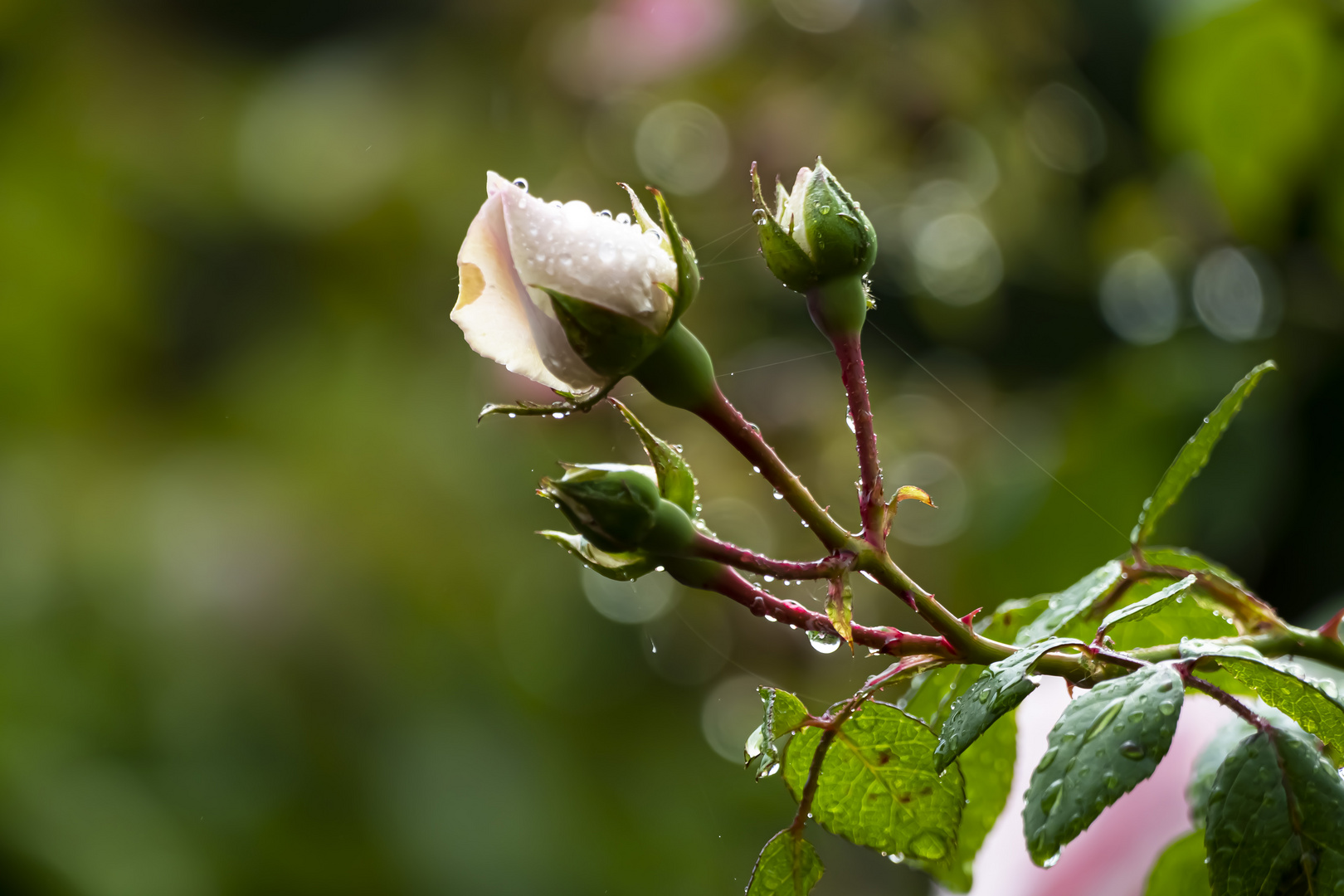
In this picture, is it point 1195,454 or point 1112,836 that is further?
point 1112,836

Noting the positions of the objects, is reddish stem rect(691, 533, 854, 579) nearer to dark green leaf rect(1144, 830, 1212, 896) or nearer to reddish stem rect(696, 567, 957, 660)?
reddish stem rect(696, 567, 957, 660)

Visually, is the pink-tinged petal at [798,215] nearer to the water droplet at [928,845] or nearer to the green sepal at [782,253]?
the green sepal at [782,253]

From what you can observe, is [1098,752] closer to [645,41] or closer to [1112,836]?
[1112,836]

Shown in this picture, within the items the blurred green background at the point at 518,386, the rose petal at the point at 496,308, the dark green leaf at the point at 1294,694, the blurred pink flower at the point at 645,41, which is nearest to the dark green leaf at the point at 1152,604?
the dark green leaf at the point at 1294,694

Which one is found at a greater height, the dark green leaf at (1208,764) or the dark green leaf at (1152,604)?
the dark green leaf at (1152,604)

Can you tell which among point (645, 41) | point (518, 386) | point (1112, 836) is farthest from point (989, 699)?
point (645, 41)

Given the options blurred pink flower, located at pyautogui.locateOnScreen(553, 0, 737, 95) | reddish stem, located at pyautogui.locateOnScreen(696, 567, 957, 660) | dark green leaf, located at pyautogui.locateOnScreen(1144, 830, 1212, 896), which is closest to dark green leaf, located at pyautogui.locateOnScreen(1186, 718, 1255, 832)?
dark green leaf, located at pyautogui.locateOnScreen(1144, 830, 1212, 896)
